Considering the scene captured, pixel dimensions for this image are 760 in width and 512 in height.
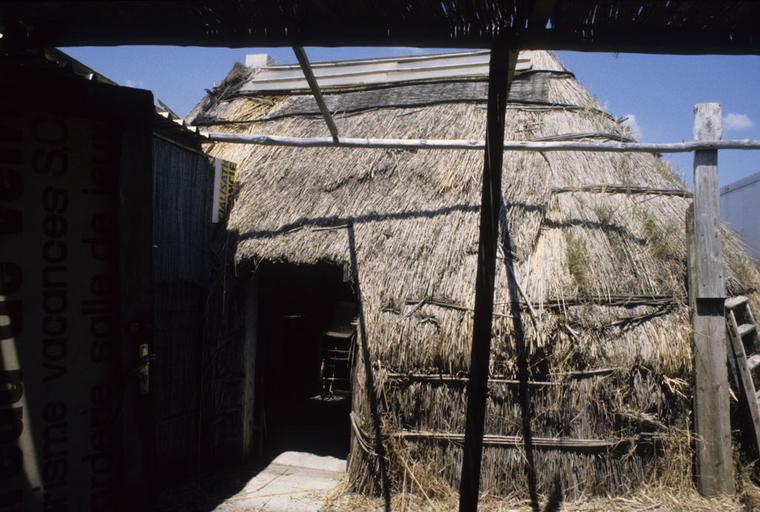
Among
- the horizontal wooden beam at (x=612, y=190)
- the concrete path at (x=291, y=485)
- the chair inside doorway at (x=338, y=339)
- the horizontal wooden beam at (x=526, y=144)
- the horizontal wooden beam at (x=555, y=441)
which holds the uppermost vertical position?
the horizontal wooden beam at (x=526, y=144)

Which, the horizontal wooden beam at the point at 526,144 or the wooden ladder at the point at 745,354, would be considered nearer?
the wooden ladder at the point at 745,354

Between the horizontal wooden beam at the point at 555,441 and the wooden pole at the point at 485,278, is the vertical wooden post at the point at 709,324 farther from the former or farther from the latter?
the wooden pole at the point at 485,278

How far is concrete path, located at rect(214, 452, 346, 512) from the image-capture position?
4.64 meters

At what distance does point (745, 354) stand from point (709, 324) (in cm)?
53

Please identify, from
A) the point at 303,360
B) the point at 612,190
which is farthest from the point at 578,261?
the point at 303,360

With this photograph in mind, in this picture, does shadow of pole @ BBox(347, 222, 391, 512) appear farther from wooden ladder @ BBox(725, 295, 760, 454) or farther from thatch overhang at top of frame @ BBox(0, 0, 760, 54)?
wooden ladder @ BBox(725, 295, 760, 454)

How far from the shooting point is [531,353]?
4.48 m

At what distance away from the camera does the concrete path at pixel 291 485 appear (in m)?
4.64

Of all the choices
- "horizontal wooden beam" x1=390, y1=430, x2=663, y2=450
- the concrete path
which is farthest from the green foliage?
the concrete path

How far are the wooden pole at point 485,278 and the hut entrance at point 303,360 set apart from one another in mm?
2917

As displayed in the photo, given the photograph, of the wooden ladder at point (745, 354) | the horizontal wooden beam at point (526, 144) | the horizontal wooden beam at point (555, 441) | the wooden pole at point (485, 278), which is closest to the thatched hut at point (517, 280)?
the horizontal wooden beam at point (555, 441)

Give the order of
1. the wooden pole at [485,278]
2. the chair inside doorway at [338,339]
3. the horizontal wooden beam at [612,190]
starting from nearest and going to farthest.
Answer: the wooden pole at [485,278], the horizontal wooden beam at [612,190], the chair inside doorway at [338,339]

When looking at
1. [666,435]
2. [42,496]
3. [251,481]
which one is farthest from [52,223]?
[666,435]

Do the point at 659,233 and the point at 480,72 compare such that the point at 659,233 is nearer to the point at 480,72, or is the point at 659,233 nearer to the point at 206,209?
the point at 480,72
